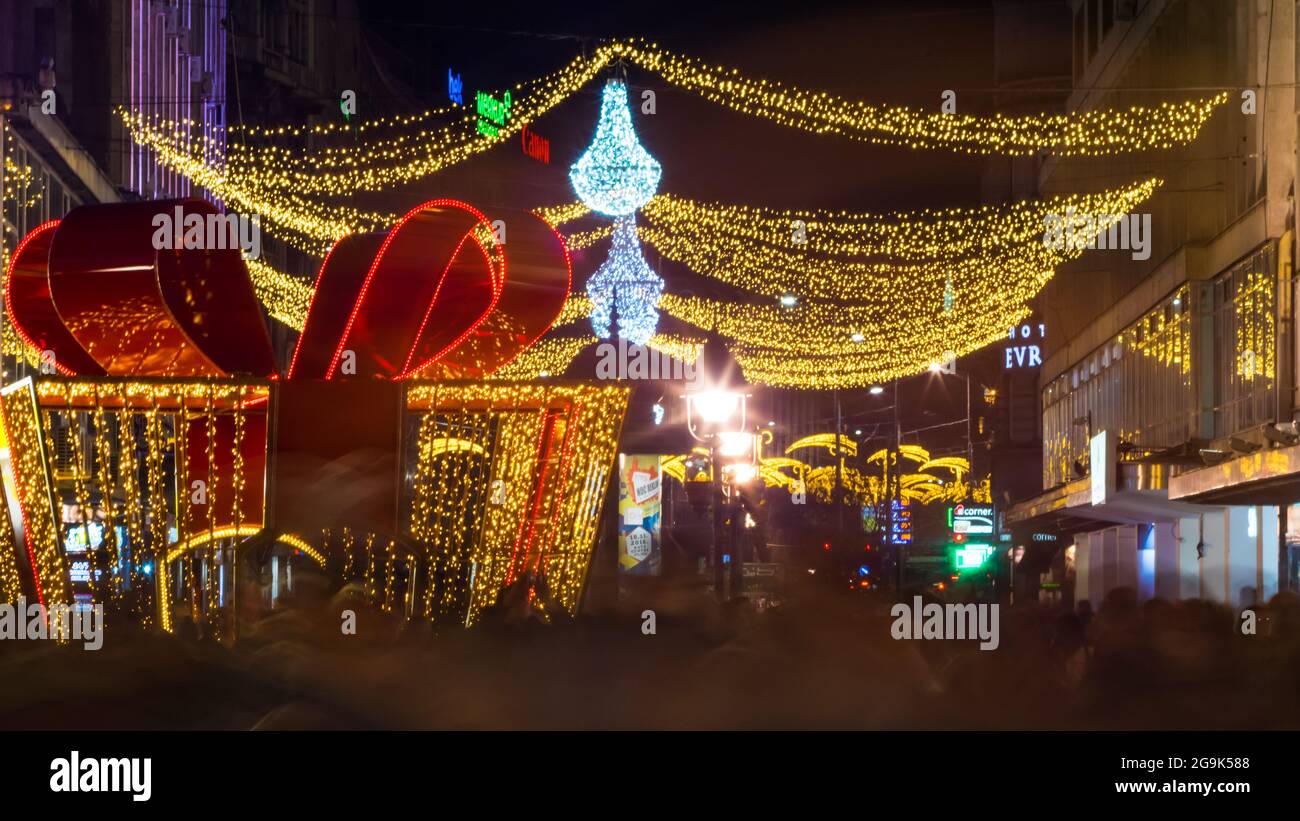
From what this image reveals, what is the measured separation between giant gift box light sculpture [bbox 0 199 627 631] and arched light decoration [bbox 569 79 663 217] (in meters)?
10.5

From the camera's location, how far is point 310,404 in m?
12.5

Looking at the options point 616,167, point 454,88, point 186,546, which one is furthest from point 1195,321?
point 454,88

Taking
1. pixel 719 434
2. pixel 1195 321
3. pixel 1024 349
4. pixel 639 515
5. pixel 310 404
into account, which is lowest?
pixel 639 515

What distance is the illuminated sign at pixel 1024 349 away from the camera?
68.9 metres

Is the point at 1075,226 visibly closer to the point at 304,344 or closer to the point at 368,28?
the point at 304,344

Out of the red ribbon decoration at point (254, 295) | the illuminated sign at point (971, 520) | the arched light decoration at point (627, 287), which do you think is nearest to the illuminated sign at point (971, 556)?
the illuminated sign at point (971, 520)

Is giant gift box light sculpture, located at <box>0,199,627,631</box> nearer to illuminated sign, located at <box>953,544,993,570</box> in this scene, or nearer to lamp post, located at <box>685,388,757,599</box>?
lamp post, located at <box>685,388,757,599</box>

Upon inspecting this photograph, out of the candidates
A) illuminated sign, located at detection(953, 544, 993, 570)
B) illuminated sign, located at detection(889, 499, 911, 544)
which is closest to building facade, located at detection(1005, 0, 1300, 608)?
illuminated sign, located at detection(953, 544, 993, 570)

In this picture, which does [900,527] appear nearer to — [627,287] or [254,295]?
A: [627,287]

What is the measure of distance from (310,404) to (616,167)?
11.9 m

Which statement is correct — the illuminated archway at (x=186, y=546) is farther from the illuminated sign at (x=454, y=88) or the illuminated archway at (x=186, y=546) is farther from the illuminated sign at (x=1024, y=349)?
the illuminated sign at (x=1024, y=349)

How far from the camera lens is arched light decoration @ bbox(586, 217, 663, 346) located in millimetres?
29344
